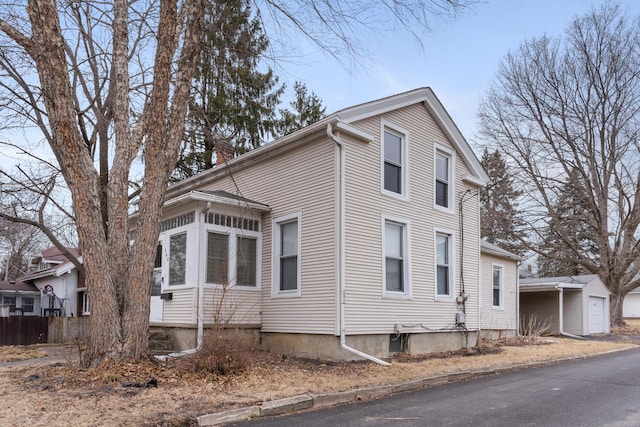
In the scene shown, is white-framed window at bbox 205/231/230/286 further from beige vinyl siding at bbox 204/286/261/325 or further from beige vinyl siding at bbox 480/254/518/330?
beige vinyl siding at bbox 480/254/518/330

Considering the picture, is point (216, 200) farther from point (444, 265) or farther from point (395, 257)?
point (444, 265)

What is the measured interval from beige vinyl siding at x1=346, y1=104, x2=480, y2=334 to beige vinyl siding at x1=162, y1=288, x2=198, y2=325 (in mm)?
3302

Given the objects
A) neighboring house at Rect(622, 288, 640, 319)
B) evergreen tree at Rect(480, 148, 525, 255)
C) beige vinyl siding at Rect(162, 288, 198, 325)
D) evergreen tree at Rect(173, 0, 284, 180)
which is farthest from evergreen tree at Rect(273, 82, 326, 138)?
neighboring house at Rect(622, 288, 640, 319)

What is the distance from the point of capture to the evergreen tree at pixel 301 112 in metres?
25.2

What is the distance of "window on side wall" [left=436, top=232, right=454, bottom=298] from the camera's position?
13.6 m

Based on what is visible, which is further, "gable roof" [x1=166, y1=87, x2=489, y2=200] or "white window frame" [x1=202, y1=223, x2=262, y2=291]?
"white window frame" [x1=202, y1=223, x2=262, y2=291]

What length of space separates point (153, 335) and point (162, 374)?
4006mm

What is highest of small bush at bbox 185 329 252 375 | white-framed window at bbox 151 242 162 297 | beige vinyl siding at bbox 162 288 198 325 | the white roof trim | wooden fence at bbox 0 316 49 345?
the white roof trim

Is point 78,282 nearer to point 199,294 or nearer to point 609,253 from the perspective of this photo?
point 199,294

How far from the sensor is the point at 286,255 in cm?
1202

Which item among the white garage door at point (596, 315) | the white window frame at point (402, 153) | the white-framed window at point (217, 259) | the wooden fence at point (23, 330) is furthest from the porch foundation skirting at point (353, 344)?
the white garage door at point (596, 315)

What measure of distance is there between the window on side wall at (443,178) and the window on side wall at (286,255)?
4218 mm

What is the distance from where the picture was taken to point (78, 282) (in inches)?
1089

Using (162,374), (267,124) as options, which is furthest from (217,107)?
(162,374)
